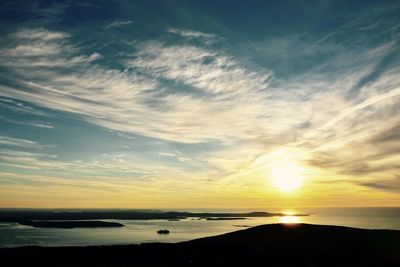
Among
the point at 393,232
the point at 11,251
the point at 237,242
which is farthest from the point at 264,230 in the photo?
the point at 11,251

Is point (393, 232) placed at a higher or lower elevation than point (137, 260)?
higher

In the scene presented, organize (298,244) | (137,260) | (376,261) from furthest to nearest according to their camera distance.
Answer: (298,244), (137,260), (376,261)

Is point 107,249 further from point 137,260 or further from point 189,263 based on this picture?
point 189,263

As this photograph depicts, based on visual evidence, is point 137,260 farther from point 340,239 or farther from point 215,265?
point 340,239

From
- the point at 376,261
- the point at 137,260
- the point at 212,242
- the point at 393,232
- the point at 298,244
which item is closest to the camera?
the point at 376,261

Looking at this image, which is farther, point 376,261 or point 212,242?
point 212,242

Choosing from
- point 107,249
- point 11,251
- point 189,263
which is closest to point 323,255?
point 189,263
